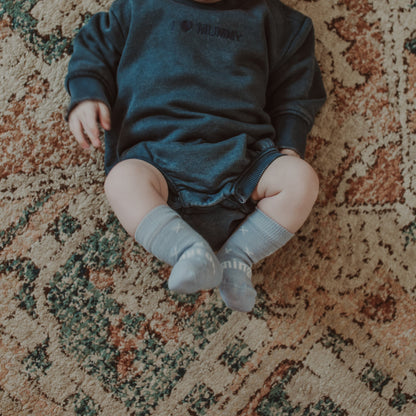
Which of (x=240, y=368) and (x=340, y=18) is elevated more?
(x=340, y=18)

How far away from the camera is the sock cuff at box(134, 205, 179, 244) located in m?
0.54

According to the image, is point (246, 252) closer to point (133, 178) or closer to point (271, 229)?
point (271, 229)

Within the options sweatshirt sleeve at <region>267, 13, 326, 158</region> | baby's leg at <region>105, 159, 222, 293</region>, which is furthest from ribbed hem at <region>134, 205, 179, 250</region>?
sweatshirt sleeve at <region>267, 13, 326, 158</region>

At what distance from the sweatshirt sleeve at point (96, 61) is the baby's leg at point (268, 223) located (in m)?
0.30

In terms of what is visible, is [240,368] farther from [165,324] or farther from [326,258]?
[326,258]

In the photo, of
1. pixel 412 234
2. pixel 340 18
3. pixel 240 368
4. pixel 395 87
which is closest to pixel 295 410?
pixel 240 368

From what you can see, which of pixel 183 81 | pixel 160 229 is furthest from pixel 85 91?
pixel 160 229

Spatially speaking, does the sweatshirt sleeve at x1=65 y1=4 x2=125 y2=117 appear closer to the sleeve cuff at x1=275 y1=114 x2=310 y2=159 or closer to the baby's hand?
the baby's hand

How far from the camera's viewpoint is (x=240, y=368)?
2.31 feet

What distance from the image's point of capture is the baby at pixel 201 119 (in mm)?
595

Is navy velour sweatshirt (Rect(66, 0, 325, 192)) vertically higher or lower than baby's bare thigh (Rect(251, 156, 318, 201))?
higher

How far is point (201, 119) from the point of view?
0.62 meters

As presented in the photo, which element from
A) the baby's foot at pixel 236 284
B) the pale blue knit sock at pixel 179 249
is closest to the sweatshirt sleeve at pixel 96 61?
the pale blue knit sock at pixel 179 249

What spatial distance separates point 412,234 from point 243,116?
406 millimetres
